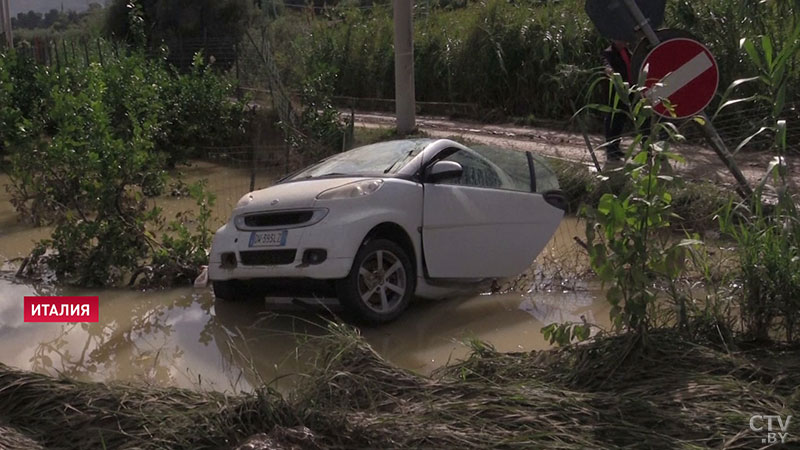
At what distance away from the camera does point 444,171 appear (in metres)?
7.36

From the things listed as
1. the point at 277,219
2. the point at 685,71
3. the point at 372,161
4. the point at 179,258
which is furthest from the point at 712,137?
the point at 179,258

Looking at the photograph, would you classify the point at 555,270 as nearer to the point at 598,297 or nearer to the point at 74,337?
the point at 598,297

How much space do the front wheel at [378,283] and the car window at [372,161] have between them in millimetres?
726

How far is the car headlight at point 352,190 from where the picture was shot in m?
7.00

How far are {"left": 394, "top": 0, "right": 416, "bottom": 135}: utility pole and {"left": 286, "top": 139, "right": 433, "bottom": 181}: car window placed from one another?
20.5 feet

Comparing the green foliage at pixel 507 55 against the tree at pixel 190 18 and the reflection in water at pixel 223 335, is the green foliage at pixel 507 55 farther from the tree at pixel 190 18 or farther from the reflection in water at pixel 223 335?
the tree at pixel 190 18

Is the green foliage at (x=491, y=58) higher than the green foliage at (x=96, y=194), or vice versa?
the green foliage at (x=491, y=58)

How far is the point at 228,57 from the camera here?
20.5m

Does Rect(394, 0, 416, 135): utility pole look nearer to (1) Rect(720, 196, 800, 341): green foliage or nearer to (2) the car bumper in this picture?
(2) the car bumper

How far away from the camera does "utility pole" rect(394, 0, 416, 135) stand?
555 inches

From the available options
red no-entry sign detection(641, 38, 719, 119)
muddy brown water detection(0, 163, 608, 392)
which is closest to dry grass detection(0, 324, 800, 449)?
muddy brown water detection(0, 163, 608, 392)

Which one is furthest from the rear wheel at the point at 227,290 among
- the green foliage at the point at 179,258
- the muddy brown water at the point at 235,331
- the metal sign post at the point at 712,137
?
the metal sign post at the point at 712,137

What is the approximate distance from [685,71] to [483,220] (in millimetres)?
1994

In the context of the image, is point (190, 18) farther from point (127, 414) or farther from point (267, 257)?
point (127, 414)
